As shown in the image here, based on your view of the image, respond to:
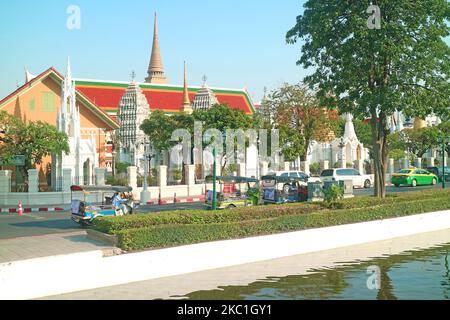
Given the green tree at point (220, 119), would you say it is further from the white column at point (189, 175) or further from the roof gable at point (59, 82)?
the white column at point (189, 175)

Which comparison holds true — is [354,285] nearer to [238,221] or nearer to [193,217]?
[238,221]

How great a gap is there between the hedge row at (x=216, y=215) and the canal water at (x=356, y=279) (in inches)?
72.7

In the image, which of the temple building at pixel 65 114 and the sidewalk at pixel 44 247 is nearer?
the sidewalk at pixel 44 247

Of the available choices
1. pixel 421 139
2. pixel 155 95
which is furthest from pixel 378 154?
pixel 155 95

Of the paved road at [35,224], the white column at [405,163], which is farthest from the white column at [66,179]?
the white column at [405,163]

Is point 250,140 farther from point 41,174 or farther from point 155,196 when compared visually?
point 41,174

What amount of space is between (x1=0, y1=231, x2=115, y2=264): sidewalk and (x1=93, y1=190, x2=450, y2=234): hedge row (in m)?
0.63

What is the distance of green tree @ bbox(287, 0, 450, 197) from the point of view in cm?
2066

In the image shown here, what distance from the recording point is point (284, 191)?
23000mm

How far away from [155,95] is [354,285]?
6190cm

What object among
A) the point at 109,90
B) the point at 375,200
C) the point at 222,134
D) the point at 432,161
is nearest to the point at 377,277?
the point at 375,200

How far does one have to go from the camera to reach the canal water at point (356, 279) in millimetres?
11656
